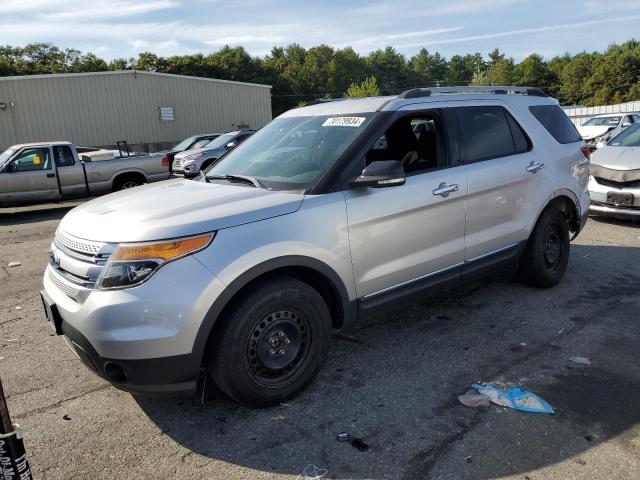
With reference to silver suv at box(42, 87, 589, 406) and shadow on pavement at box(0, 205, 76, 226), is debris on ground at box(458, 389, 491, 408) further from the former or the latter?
shadow on pavement at box(0, 205, 76, 226)

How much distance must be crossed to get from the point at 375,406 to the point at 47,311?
2116mm

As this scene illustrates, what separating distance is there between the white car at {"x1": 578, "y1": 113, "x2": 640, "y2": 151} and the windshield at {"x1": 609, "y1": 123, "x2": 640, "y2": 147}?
1000 centimetres

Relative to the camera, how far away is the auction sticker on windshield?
3.85 metres

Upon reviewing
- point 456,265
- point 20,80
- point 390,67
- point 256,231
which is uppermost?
point 390,67

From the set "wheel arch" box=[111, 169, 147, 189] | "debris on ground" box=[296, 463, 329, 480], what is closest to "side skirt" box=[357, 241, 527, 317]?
"debris on ground" box=[296, 463, 329, 480]

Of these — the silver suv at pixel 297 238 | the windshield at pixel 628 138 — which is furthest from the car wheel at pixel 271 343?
the windshield at pixel 628 138

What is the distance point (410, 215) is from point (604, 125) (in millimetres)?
19713

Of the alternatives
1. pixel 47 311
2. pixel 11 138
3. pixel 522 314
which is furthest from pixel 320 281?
pixel 11 138

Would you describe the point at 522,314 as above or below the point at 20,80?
below

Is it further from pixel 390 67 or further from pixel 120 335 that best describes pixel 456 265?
pixel 390 67

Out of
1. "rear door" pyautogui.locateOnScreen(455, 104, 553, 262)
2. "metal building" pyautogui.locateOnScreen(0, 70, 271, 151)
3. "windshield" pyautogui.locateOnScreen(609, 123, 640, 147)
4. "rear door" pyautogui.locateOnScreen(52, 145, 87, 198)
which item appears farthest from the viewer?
"metal building" pyautogui.locateOnScreen(0, 70, 271, 151)

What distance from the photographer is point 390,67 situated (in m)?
127

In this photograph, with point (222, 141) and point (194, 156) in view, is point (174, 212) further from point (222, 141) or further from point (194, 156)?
point (222, 141)

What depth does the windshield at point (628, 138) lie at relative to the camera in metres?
8.83
